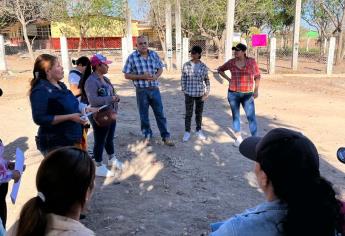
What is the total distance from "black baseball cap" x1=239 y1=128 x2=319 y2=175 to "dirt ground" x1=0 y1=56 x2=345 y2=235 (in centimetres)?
42

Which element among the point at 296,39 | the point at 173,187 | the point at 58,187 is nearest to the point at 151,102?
the point at 173,187

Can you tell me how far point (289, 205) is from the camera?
1396 mm

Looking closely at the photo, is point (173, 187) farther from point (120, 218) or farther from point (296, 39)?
point (296, 39)

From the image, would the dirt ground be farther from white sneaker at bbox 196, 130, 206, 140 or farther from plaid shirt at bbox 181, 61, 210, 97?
plaid shirt at bbox 181, 61, 210, 97

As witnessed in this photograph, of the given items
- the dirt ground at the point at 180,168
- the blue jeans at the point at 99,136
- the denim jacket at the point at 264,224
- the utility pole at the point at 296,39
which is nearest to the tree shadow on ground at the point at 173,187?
the dirt ground at the point at 180,168

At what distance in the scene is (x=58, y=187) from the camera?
1.65m

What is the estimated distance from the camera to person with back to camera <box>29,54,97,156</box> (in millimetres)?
3518

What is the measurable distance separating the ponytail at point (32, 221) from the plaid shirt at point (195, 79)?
17.2 ft

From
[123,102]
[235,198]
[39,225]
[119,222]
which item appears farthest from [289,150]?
[123,102]

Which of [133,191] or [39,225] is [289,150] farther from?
[133,191]

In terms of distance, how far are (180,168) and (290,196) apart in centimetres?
429

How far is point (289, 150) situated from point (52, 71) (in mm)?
2683

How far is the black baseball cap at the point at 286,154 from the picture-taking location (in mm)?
1384

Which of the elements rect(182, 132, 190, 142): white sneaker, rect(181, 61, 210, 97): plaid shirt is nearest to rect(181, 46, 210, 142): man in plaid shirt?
rect(181, 61, 210, 97): plaid shirt
